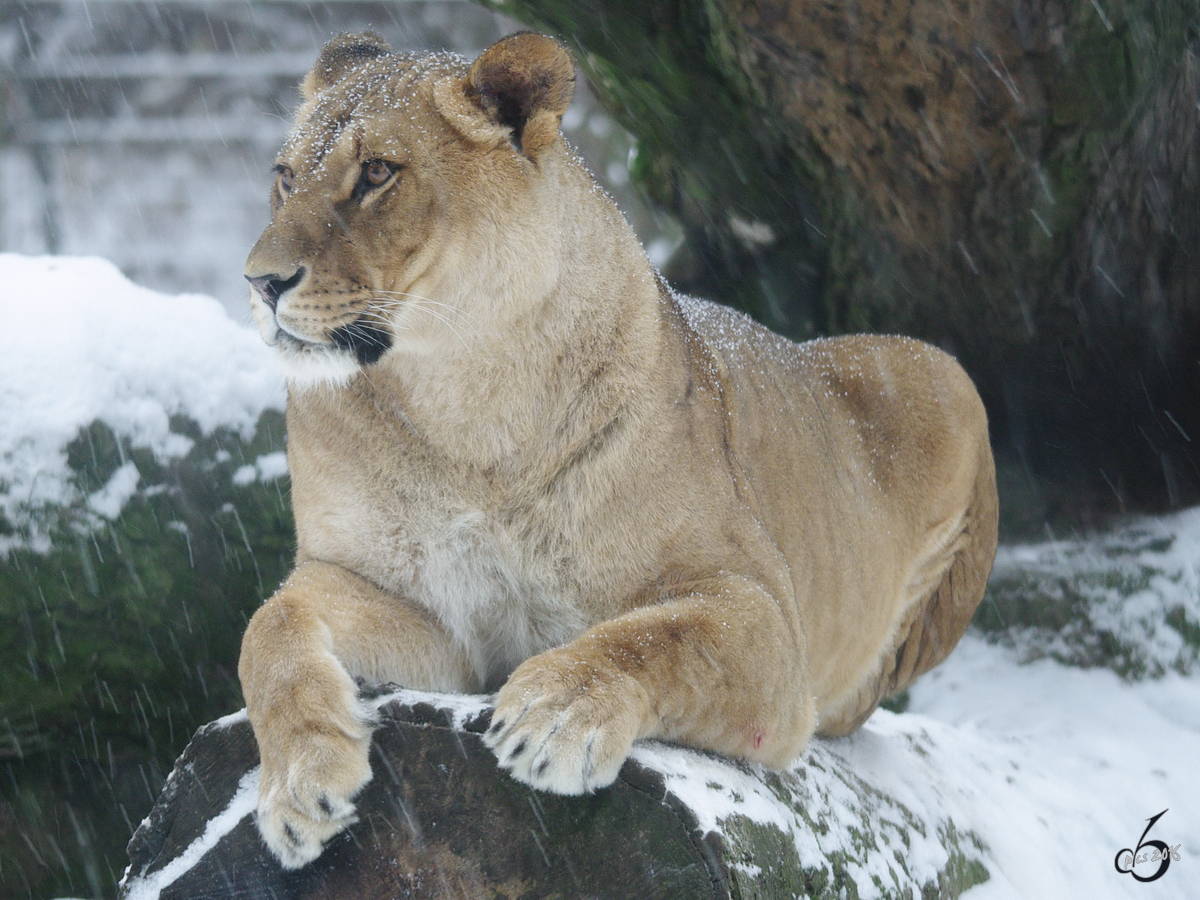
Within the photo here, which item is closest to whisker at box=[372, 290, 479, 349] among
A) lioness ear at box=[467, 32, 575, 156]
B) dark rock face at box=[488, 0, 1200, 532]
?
lioness ear at box=[467, 32, 575, 156]

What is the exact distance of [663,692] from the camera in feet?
7.06

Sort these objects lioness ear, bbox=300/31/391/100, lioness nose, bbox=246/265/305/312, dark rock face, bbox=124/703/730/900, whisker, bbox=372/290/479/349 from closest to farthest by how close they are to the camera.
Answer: dark rock face, bbox=124/703/730/900
lioness nose, bbox=246/265/305/312
whisker, bbox=372/290/479/349
lioness ear, bbox=300/31/391/100

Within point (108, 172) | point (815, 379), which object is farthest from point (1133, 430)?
point (108, 172)

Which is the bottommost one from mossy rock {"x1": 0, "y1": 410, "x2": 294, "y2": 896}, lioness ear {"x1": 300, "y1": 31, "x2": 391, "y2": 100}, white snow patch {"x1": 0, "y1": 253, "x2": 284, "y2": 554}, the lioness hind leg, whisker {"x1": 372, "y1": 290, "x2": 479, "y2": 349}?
mossy rock {"x1": 0, "y1": 410, "x2": 294, "y2": 896}

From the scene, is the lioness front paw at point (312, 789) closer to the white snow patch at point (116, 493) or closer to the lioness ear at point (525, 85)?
the lioness ear at point (525, 85)

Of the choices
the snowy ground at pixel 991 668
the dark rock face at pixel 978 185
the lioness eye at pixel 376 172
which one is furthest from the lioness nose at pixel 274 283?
the dark rock face at pixel 978 185

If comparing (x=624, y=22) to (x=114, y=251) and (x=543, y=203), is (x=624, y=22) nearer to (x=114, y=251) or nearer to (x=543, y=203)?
(x=543, y=203)

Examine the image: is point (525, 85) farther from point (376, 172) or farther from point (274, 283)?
point (274, 283)

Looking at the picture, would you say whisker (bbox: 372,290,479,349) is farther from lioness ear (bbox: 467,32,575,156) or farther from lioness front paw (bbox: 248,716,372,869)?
lioness front paw (bbox: 248,716,372,869)

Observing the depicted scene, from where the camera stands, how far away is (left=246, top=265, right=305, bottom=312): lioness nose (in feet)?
7.38

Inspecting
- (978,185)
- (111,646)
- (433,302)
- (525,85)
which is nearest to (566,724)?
(433,302)

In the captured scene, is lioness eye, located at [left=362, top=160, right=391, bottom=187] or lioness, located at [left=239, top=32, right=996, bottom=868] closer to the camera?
lioness, located at [left=239, top=32, right=996, bottom=868]

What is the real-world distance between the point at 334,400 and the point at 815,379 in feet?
5.49

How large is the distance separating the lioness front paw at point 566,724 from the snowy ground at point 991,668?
969 mm
